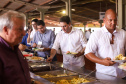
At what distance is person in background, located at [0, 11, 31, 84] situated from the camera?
124 cm

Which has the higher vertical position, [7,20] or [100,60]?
[7,20]

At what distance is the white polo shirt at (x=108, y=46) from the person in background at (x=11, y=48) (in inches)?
55.9

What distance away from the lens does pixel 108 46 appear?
2484mm

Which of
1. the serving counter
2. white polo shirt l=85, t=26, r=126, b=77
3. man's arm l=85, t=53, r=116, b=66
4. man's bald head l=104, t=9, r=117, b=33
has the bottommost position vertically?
the serving counter

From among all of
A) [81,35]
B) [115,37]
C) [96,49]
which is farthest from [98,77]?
[81,35]

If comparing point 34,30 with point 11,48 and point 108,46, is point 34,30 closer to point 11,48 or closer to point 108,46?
point 108,46

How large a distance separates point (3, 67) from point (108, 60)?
1398mm

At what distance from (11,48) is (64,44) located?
2302mm

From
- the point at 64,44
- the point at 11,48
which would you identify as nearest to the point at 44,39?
the point at 64,44

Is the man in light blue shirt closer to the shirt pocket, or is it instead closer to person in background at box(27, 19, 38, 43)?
person in background at box(27, 19, 38, 43)

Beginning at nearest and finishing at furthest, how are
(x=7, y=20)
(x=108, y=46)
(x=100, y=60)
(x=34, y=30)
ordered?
(x=7, y=20), (x=100, y=60), (x=108, y=46), (x=34, y=30)

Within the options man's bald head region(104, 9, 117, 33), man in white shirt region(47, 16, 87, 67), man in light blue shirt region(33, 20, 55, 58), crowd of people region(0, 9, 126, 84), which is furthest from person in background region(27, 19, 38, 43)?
man's bald head region(104, 9, 117, 33)

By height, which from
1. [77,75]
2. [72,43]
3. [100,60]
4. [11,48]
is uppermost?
[11,48]

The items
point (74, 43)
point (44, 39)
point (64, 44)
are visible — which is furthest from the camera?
point (44, 39)
